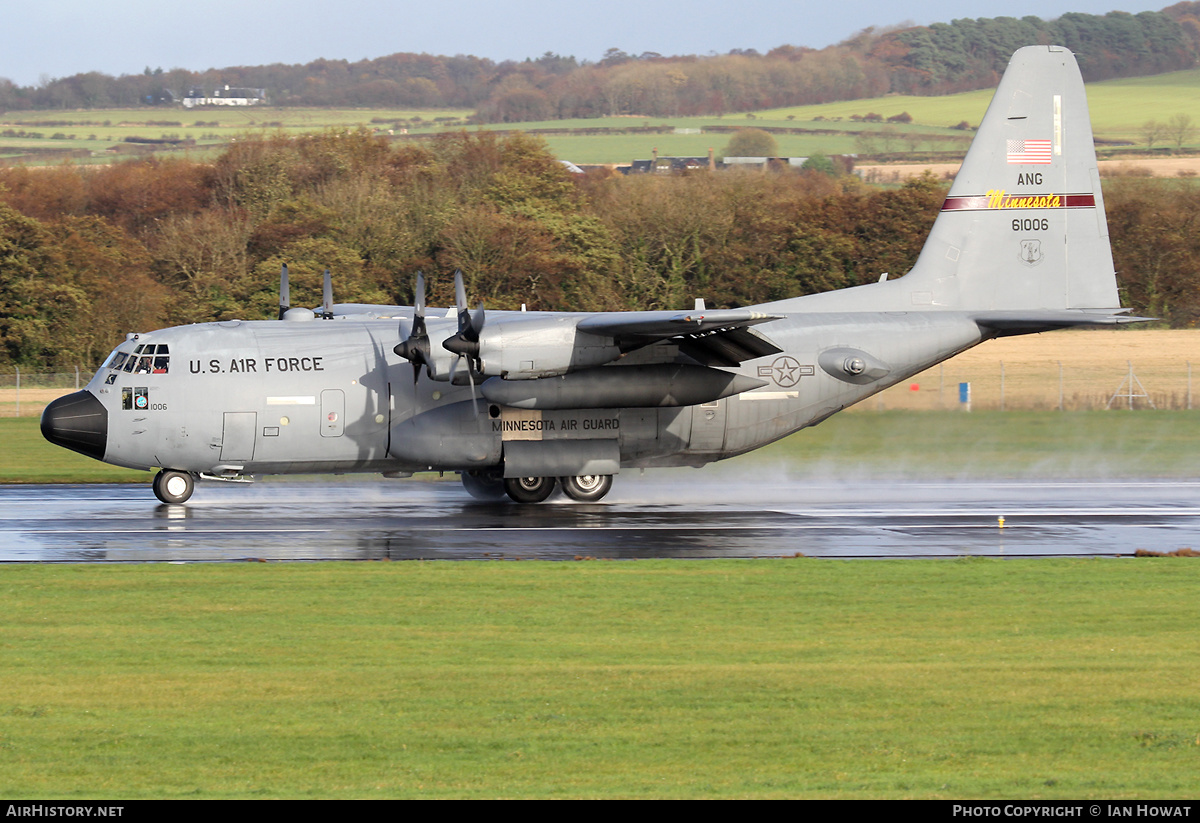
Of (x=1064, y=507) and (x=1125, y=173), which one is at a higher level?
(x=1125, y=173)

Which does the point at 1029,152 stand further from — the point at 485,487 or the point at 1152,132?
the point at 1152,132

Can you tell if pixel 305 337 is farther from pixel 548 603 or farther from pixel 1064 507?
pixel 1064 507

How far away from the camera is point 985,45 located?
456 ft

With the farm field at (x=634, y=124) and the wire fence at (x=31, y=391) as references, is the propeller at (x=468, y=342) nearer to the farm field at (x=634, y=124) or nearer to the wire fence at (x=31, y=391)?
the wire fence at (x=31, y=391)

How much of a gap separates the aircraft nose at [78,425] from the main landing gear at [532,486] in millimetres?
6757

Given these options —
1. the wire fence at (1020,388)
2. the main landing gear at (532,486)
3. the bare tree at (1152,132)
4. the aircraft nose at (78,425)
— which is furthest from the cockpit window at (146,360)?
the bare tree at (1152,132)

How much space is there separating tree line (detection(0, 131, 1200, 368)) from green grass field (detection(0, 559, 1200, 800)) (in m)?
36.3

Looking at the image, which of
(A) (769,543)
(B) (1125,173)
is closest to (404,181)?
(B) (1125,173)

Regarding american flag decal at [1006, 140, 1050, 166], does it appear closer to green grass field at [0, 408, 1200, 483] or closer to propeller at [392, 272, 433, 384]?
green grass field at [0, 408, 1200, 483]

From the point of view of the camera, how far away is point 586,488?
24703 mm

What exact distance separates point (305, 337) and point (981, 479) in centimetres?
1561

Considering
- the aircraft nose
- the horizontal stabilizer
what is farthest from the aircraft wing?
the aircraft nose

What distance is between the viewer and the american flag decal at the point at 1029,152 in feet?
82.8

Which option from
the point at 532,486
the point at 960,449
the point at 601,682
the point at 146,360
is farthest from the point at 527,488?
the point at 960,449
